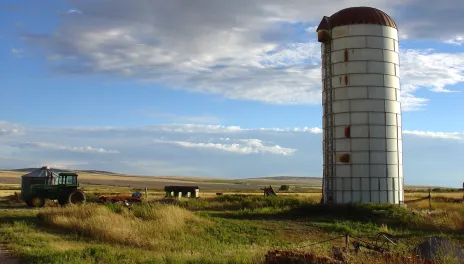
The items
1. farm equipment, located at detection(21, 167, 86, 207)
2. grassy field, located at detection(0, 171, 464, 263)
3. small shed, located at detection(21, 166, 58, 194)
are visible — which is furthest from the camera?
small shed, located at detection(21, 166, 58, 194)

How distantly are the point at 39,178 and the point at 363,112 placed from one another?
27.6m

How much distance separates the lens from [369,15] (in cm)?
3378

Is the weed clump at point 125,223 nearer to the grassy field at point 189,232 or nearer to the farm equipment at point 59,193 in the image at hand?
the grassy field at point 189,232

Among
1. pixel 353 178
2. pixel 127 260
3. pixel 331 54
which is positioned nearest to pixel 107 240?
pixel 127 260

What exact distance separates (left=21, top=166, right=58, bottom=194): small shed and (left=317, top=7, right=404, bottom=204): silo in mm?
23854

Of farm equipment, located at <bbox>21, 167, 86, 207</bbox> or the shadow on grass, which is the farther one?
farm equipment, located at <bbox>21, 167, 86, 207</bbox>

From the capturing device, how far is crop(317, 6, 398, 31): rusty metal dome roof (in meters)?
33.7

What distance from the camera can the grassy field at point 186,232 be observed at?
14.0 meters

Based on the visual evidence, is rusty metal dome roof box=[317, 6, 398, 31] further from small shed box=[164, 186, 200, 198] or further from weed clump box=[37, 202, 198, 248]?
small shed box=[164, 186, 200, 198]

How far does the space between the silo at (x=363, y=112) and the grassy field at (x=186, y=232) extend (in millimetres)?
2067

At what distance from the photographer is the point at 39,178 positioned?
4400 cm

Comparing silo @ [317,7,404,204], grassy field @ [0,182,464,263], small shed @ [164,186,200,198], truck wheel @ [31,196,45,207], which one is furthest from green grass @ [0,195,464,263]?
small shed @ [164,186,200,198]

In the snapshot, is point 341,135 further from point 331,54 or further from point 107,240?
point 107,240

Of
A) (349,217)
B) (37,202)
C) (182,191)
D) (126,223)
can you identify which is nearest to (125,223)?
(126,223)
